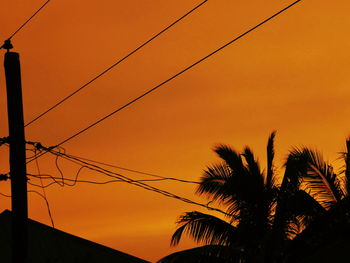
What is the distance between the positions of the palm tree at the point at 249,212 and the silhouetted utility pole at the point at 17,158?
6825 mm

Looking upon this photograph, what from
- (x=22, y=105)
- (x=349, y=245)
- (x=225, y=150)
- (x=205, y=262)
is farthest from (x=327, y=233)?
(x=22, y=105)

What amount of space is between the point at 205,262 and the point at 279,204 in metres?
2.73

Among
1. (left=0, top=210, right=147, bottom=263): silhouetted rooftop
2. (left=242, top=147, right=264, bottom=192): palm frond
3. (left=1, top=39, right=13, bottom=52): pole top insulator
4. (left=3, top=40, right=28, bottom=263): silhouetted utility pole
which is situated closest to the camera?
(left=3, top=40, right=28, bottom=263): silhouetted utility pole

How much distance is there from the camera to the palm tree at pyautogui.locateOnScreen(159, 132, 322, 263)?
20.4 meters

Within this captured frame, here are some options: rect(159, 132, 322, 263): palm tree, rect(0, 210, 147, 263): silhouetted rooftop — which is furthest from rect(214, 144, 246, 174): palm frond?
rect(0, 210, 147, 263): silhouetted rooftop

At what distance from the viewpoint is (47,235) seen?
30938 mm

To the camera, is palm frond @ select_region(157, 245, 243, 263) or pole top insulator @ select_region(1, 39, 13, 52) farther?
palm frond @ select_region(157, 245, 243, 263)

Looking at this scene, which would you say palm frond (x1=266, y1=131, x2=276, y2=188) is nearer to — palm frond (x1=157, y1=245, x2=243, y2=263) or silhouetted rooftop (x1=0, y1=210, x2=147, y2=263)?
palm frond (x1=157, y1=245, x2=243, y2=263)

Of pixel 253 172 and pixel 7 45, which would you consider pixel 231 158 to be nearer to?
pixel 253 172

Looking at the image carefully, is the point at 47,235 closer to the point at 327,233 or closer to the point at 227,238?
the point at 227,238

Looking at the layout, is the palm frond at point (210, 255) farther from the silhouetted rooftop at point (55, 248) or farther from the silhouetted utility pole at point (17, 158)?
the silhouetted rooftop at point (55, 248)

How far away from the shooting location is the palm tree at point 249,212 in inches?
802

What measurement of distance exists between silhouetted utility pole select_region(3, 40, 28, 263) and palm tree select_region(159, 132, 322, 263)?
22.4ft

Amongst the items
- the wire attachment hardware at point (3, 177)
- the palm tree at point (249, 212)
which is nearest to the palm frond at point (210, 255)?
the palm tree at point (249, 212)
